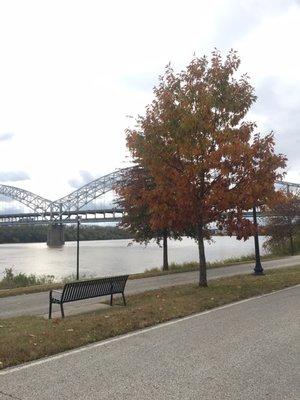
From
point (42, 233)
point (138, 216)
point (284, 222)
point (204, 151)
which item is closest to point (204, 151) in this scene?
point (204, 151)

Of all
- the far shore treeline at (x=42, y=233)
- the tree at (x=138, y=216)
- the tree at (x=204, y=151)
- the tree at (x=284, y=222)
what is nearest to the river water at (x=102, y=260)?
the tree at (x=138, y=216)

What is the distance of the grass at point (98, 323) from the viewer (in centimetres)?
717

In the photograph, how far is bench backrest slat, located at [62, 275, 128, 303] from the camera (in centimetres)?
1065

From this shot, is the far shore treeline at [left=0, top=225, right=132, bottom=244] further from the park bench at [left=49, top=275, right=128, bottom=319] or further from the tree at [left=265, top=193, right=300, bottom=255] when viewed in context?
the park bench at [left=49, top=275, right=128, bottom=319]

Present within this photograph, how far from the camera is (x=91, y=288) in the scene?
11.3 m

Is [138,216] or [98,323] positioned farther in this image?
[138,216]

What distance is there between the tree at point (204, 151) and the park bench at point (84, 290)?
9.83ft

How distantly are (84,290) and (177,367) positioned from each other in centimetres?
519

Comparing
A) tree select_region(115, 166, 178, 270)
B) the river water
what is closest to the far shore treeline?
the river water

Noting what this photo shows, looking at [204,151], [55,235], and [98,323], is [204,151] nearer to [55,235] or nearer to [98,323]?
[98,323]

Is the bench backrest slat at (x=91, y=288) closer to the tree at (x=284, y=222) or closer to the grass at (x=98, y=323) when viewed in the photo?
the grass at (x=98, y=323)

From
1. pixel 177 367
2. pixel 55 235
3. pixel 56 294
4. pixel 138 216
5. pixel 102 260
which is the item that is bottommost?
pixel 177 367

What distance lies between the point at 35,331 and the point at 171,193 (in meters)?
6.78

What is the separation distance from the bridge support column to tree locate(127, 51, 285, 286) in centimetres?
9627
